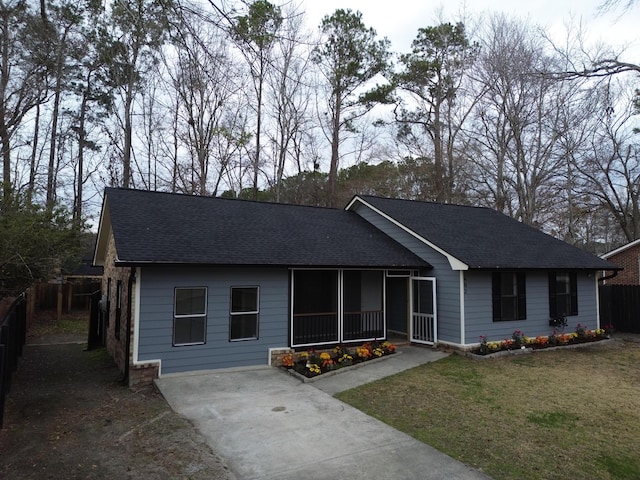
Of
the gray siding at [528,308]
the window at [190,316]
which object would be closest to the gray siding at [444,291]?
the gray siding at [528,308]

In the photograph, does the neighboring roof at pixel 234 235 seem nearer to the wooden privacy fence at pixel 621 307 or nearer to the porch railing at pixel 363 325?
the porch railing at pixel 363 325

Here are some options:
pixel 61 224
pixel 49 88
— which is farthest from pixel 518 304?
pixel 49 88

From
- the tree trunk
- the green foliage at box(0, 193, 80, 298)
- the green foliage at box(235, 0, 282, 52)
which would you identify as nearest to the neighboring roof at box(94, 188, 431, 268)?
the green foliage at box(0, 193, 80, 298)

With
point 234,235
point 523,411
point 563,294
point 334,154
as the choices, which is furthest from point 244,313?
point 334,154

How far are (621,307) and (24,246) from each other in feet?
61.8

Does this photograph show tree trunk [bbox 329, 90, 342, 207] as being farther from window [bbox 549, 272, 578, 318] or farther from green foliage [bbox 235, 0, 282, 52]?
green foliage [bbox 235, 0, 282, 52]

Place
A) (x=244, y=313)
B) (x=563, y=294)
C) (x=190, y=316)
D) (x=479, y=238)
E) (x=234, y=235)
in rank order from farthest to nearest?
1. (x=479, y=238)
2. (x=563, y=294)
3. (x=234, y=235)
4. (x=244, y=313)
5. (x=190, y=316)

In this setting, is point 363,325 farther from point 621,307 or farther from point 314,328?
point 621,307

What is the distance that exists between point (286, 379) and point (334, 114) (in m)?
17.9

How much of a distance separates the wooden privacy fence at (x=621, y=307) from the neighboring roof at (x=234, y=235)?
869 cm

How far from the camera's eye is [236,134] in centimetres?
2261

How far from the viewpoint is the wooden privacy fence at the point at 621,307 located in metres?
15.4

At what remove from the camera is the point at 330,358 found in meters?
9.67

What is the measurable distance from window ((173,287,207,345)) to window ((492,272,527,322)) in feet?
25.4
